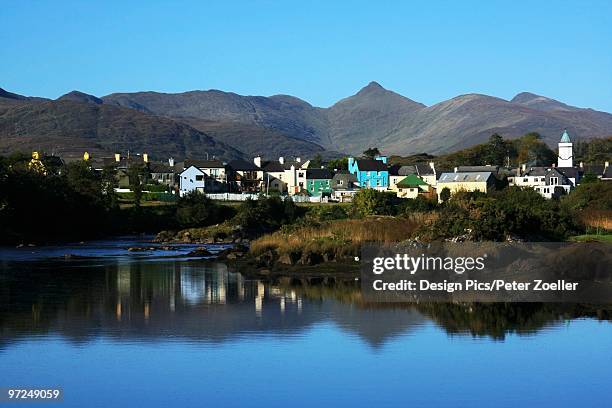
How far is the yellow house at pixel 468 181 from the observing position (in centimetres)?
10544

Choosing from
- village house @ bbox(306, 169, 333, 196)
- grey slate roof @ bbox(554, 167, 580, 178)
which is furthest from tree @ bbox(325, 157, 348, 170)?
grey slate roof @ bbox(554, 167, 580, 178)

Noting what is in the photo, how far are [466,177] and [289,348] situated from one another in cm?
8490

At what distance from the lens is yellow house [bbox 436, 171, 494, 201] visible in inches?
4151

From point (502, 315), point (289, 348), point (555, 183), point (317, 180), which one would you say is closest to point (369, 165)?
point (317, 180)

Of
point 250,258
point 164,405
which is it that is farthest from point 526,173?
point 164,405

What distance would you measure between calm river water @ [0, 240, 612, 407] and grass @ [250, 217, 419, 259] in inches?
258

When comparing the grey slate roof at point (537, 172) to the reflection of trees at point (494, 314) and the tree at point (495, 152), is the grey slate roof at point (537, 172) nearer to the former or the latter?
the tree at point (495, 152)

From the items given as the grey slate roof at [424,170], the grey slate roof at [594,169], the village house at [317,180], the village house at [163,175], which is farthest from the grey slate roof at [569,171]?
the village house at [163,175]

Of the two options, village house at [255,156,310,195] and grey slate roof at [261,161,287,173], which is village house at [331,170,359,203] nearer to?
village house at [255,156,310,195]

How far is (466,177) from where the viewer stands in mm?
109125

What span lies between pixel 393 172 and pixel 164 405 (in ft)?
373

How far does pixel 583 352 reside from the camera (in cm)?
2603

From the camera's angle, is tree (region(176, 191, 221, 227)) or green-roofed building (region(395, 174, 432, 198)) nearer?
tree (region(176, 191, 221, 227))

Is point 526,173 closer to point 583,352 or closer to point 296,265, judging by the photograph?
point 296,265
